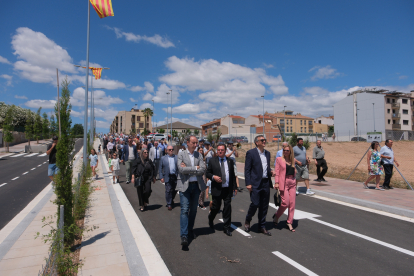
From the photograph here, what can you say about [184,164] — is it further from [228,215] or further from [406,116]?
[406,116]

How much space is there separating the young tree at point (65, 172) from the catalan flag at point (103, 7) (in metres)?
7.31

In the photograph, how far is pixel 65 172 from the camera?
4473 millimetres

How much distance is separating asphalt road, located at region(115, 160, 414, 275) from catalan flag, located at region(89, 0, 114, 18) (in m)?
8.42

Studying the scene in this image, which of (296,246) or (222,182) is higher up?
(222,182)

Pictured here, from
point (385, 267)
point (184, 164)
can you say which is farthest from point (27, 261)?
point (385, 267)

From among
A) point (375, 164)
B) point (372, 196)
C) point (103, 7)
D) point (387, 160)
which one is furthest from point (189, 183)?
point (103, 7)

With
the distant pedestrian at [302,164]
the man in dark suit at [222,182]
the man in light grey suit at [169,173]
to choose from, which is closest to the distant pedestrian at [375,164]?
the distant pedestrian at [302,164]

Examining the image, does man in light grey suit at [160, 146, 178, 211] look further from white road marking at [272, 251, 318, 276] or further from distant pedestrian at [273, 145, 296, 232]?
white road marking at [272, 251, 318, 276]

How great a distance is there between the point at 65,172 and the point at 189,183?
2130 millimetres

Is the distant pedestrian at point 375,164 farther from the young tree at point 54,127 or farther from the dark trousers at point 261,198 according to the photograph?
the young tree at point 54,127

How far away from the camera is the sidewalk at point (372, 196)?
6.69 meters

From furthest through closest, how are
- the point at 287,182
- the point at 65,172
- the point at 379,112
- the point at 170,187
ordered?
1. the point at 379,112
2. the point at 170,187
3. the point at 287,182
4. the point at 65,172

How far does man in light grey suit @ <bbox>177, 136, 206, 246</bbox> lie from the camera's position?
4562mm

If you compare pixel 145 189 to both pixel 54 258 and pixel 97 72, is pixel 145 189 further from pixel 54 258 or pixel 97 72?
pixel 97 72
